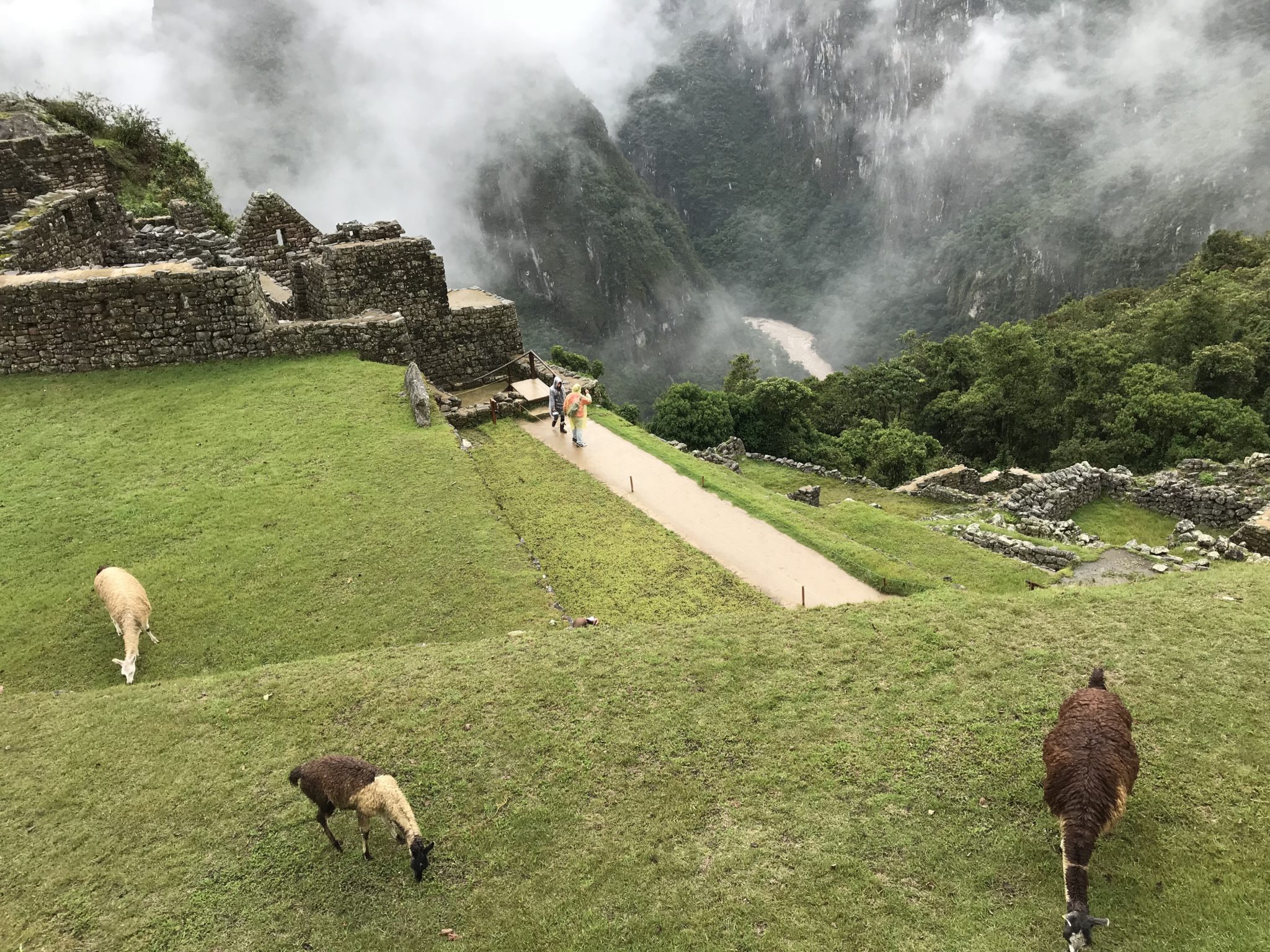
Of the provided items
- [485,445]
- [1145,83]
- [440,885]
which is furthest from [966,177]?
[440,885]

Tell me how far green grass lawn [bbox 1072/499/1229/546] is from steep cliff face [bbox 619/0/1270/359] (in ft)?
297

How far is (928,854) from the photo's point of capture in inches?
273

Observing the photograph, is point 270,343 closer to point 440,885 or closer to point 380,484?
point 380,484

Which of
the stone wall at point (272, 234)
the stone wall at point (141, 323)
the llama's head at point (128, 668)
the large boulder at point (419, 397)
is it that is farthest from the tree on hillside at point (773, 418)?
the llama's head at point (128, 668)

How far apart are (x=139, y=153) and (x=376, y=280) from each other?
45.6ft

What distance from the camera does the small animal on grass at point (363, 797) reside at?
21.6 ft

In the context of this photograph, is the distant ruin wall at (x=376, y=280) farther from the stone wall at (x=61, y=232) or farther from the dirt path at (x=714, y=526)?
the stone wall at (x=61, y=232)

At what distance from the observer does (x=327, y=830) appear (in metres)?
6.85

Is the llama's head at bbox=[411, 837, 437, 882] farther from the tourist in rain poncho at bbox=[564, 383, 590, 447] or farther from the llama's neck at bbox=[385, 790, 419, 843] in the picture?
the tourist in rain poncho at bbox=[564, 383, 590, 447]

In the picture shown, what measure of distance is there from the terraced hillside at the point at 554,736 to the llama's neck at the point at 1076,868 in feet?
1.13

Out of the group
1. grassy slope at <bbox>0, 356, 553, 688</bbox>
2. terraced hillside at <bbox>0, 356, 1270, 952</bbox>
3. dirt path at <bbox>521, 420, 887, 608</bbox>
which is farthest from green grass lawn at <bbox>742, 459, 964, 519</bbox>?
terraced hillside at <bbox>0, 356, 1270, 952</bbox>

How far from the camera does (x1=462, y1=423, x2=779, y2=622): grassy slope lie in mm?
11953

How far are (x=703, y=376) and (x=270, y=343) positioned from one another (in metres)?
117

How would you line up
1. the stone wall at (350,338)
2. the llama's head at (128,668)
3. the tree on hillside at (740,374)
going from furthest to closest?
the tree on hillside at (740,374) → the stone wall at (350,338) → the llama's head at (128,668)
